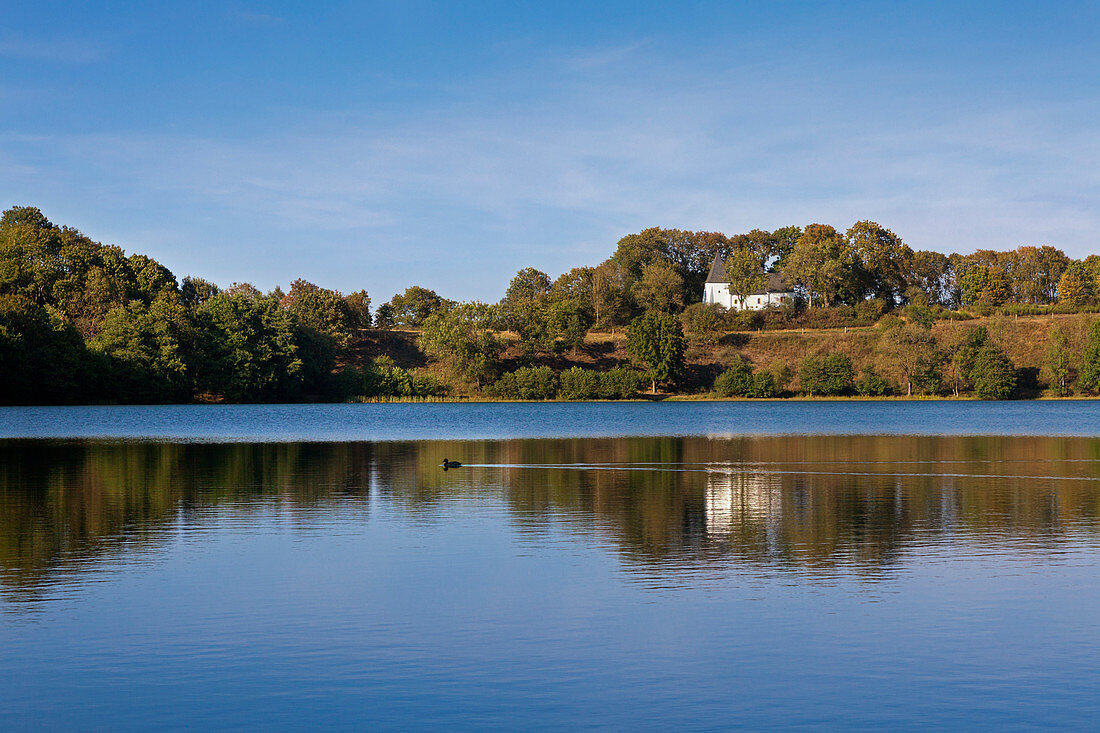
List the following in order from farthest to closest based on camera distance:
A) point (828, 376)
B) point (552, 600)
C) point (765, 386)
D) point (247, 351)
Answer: point (765, 386) → point (828, 376) → point (247, 351) → point (552, 600)

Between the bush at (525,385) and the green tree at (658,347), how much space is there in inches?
470

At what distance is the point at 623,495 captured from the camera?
23953mm

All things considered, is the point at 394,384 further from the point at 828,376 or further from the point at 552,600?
the point at 552,600

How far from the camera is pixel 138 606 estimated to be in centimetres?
1240

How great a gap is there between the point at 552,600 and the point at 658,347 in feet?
355

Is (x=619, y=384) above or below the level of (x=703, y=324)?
below

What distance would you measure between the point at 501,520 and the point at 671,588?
7.10 metres

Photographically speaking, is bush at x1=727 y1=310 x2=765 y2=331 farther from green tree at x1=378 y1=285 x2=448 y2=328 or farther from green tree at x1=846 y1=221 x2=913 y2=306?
green tree at x1=378 y1=285 x2=448 y2=328

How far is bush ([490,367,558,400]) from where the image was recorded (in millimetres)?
116500

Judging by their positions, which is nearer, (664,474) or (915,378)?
(664,474)

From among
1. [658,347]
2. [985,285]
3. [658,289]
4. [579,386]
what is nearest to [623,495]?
[579,386]

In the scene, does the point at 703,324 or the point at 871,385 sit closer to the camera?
the point at 871,385

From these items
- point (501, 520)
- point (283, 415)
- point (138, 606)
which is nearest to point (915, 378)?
point (283, 415)

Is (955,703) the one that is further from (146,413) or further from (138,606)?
(146,413)
